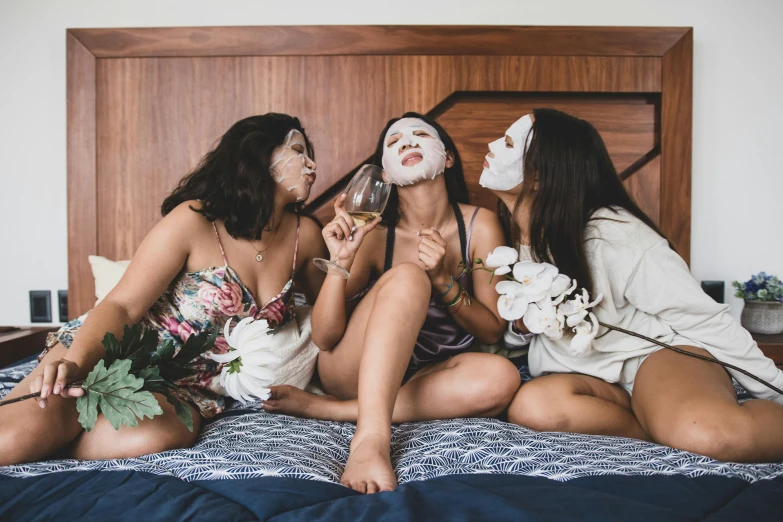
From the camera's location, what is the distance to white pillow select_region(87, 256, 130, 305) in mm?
1864

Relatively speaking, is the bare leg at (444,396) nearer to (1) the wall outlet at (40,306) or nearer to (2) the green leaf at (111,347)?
(2) the green leaf at (111,347)

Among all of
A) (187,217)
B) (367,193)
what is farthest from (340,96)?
(367,193)

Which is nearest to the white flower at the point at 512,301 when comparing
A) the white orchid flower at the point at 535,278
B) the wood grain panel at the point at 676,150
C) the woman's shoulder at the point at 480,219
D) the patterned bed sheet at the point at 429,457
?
the white orchid flower at the point at 535,278

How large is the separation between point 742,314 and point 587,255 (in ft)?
3.40

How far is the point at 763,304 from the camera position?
6.45 ft

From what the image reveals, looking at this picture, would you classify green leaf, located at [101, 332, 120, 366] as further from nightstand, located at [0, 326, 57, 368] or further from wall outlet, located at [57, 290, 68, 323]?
wall outlet, located at [57, 290, 68, 323]

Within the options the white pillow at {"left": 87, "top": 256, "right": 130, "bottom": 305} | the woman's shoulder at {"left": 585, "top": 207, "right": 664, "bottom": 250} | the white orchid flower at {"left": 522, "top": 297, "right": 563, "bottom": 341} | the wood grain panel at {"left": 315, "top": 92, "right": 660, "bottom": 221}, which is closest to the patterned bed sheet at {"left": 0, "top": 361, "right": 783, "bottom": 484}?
the white orchid flower at {"left": 522, "top": 297, "right": 563, "bottom": 341}

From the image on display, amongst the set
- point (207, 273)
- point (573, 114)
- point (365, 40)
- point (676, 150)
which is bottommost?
point (207, 273)

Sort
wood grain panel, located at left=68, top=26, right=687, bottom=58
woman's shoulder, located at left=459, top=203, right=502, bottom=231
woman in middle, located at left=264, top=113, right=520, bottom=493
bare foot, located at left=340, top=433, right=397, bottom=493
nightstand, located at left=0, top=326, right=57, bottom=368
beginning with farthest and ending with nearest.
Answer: wood grain panel, located at left=68, top=26, right=687, bottom=58 → nightstand, located at left=0, top=326, right=57, bottom=368 → woman's shoulder, located at left=459, top=203, right=502, bottom=231 → woman in middle, located at left=264, top=113, right=520, bottom=493 → bare foot, located at left=340, top=433, right=397, bottom=493

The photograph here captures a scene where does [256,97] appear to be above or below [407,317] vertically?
above

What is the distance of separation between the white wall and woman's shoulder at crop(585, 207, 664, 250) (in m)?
0.98

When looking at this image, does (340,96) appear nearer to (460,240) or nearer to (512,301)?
(460,240)

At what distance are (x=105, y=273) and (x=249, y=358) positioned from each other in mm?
1051

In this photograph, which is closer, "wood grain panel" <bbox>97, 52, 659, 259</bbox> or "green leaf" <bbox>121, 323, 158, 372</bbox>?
"green leaf" <bbox>121, 323, 158, 372</bbox>
